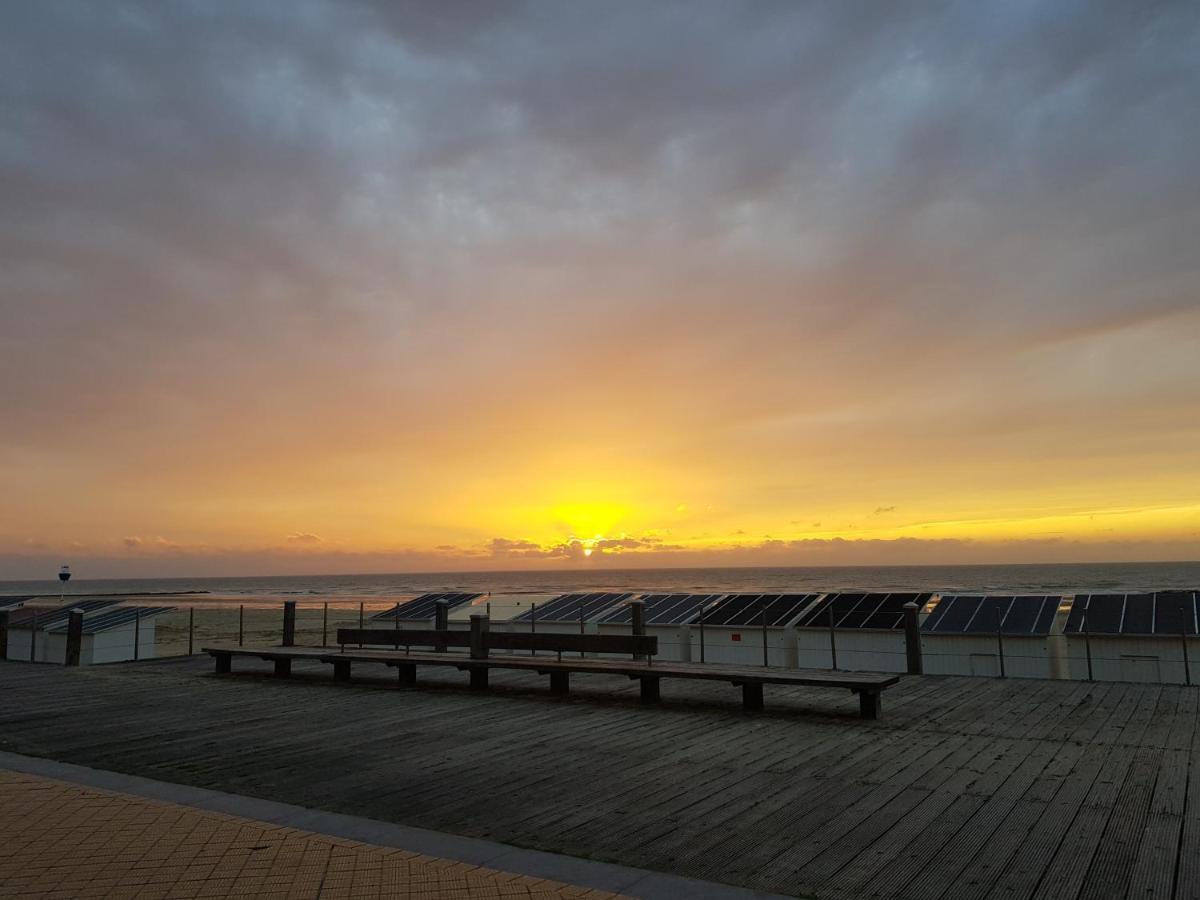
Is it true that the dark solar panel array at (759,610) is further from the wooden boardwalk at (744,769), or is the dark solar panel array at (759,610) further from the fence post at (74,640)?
the fence post at (74,640)

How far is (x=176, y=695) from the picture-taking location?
1085 cm

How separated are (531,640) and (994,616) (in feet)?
27.5

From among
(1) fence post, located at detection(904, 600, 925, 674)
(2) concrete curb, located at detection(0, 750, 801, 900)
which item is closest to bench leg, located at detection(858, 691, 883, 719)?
(1) fence post, located at detection(904, 600, 925, 674)

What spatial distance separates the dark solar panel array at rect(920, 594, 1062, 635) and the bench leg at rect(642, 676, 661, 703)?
624 cm

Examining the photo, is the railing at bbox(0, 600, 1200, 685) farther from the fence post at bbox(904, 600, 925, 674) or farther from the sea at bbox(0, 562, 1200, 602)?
the sea at bbox(0, 562, 1200, 602)

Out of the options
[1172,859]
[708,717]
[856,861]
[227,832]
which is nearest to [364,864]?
[227,832]

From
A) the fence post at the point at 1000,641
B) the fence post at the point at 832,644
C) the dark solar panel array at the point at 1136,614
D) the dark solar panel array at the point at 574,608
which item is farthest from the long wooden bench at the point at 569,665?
the dark solar panel array at the point at 1136,614

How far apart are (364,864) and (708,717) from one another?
5.26 metres

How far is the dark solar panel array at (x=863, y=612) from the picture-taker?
562 inches

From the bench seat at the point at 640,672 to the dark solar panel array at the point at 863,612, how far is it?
4741 mm

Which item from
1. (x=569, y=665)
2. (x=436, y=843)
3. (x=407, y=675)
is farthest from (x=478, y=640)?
(x=436, y=843)

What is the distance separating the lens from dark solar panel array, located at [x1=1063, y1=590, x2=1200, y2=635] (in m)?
12.5

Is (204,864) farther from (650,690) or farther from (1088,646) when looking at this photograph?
(1088,646)

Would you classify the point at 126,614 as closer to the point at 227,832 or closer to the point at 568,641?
the point at 568,641
